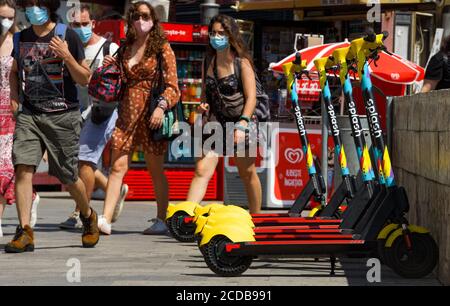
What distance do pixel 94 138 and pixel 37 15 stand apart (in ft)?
7.85

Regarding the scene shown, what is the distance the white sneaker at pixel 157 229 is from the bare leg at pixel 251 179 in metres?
0.98

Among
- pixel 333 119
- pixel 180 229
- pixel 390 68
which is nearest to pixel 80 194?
pixel 180 229

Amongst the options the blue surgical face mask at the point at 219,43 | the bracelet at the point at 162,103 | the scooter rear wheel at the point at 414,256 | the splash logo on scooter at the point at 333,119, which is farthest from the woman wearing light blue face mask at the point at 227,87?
the scooter rear wheel at the point at 414,256

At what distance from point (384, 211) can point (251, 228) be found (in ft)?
2.77

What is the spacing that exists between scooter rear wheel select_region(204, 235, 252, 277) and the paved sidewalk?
7 cm

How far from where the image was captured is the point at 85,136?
12.0 meters

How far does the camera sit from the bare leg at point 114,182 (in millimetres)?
11070

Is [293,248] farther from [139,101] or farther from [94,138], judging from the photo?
[94,138]

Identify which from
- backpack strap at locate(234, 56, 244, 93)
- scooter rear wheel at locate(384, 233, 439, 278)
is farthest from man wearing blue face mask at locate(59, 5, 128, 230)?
scooter rear wheel at locate(384, 233, 439, 278)

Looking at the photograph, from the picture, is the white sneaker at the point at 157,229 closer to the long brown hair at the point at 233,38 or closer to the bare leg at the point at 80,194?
the bare leg at the point at 80,194

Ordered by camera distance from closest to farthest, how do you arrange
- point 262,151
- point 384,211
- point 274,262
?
point 384,211, point 274,262, point 262,151

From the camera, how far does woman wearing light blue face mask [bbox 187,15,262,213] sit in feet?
35.8

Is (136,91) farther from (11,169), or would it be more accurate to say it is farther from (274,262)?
(274,262)
